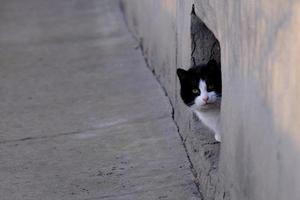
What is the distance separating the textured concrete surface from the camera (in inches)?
198

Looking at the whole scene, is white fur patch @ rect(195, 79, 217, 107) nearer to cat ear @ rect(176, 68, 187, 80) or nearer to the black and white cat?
the black and white cat

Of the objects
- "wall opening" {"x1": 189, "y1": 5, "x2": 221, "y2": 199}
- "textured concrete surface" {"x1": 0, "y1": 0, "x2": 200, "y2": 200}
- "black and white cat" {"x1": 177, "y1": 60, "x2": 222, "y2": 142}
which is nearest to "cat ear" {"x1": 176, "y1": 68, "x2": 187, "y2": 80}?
"black and white cat" {"x1": 177, "y1": 60, "x2": 222, "y2": 142}

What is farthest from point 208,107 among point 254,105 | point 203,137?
point 254,105

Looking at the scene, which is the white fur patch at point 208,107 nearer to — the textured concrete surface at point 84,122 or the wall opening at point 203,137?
the wall opening at point 203,137

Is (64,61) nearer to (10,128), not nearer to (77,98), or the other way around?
(77,98)

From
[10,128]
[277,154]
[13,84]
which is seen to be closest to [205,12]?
[277,154]

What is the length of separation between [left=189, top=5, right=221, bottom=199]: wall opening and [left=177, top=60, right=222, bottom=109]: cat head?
192 mm

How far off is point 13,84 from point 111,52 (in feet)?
4.60

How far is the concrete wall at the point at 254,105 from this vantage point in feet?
8.74

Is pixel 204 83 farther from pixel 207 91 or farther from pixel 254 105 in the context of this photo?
pixel 254 105

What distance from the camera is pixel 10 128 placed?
6355 millimetres

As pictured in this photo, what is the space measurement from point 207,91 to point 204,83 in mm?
60

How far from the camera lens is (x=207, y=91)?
4.79m

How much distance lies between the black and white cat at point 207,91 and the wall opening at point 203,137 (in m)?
0.12
